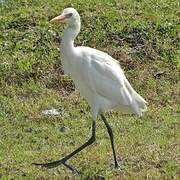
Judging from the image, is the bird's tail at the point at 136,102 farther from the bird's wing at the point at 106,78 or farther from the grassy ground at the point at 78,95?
the grassy ground at the point at 78,95

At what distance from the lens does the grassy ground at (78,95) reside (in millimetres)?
7453

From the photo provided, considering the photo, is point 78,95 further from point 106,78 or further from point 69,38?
point 69,38

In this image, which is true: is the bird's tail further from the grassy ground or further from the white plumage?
the grassy ground

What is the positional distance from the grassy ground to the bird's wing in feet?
2.15

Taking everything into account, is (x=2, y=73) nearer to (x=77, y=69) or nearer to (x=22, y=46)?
(x=22, y=46)

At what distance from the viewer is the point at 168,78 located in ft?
33.2

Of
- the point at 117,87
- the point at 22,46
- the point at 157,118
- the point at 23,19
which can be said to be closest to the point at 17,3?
the point at 23,19

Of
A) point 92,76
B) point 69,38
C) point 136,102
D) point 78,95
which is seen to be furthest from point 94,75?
point 78,95

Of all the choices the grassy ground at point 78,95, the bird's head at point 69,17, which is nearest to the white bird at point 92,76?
the bird's head at point 69,17

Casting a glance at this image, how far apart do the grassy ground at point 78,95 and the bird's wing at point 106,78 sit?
2.15 feet

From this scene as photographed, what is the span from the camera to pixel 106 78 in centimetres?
739

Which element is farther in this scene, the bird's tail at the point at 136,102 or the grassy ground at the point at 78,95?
the bird's tail at the point at 136,102

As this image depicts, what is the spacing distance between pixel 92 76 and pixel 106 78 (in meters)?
0.18

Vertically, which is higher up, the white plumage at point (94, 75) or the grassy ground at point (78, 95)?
the white plumage at point (94, 75)
